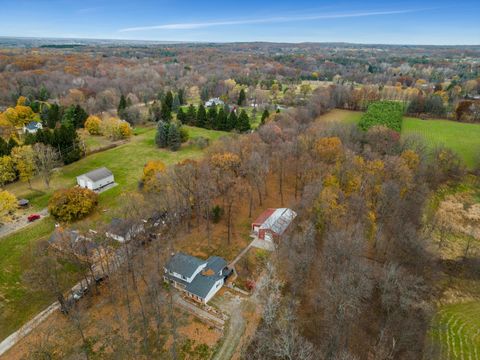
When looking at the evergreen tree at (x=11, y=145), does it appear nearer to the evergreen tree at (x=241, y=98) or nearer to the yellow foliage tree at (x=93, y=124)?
the yellow foliage tree at (x=93, y=124)

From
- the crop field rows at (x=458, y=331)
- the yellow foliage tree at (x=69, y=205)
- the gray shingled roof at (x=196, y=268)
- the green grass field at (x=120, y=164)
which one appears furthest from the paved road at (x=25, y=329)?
the crop field rows at (x=458, y=331)

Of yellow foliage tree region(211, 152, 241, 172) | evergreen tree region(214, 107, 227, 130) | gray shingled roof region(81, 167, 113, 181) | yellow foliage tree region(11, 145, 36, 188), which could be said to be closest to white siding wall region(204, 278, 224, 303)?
yellow foliage tree region(211, 152, 241, 172)

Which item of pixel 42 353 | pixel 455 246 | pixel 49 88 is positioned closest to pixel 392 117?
pixel 455 246

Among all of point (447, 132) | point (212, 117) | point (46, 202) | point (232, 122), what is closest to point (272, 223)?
point (46, 202)

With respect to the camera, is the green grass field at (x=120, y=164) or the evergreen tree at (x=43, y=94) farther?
the evergreen tree at (x=43, y=94)

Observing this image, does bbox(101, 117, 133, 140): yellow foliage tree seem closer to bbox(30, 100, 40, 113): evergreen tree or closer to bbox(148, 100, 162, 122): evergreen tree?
bbox(148, 100, 162, 122): evergreen tree
